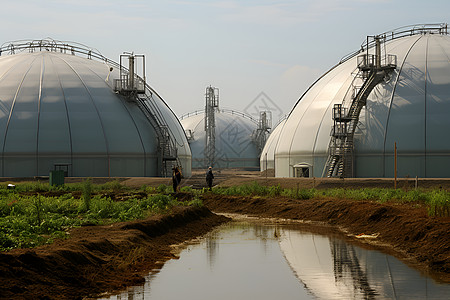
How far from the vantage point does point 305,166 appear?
5072cm

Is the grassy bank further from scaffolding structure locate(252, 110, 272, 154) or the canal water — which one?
scaffolding structure locate(252, 110, 272, 154)

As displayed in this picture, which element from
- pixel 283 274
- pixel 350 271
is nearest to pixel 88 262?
pixel 283 274

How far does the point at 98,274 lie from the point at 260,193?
24639 mm

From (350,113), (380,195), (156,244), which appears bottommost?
Answer: (156,244)

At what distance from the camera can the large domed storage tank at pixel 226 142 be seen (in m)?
92.9

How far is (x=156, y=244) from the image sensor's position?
1855cm

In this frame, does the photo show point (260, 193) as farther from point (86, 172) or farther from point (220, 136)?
point (220, 136)

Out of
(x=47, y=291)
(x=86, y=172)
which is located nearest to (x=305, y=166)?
(x=86, y=172)

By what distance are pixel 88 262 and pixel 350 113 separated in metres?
37.2

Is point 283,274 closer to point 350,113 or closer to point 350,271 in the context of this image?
point 350,271

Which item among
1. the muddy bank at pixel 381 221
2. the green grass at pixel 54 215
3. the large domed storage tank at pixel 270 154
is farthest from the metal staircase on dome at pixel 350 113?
the large domed storage tank at pixel 270 154

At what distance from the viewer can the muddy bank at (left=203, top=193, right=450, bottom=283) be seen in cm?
1567

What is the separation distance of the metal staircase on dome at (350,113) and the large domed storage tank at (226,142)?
144 feet

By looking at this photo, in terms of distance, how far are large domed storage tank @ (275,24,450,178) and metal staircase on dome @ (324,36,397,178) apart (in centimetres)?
53
